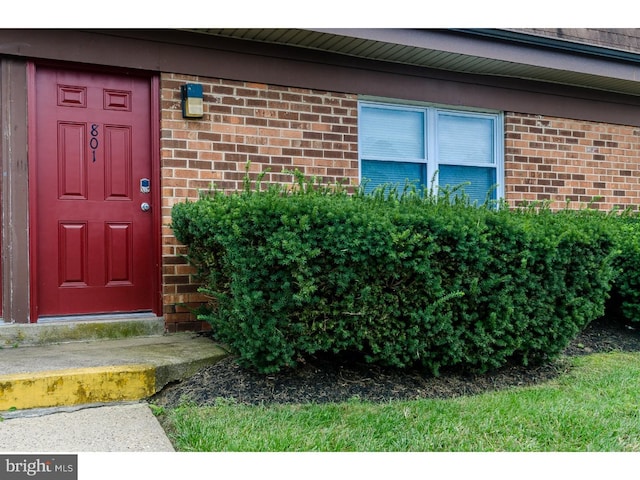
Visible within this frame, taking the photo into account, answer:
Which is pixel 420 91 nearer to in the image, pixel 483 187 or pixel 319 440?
pixel 483 187

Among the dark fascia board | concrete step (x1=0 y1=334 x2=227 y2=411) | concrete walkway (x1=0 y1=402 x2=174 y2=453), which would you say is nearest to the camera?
concrete walkway (x1=0 y1=402 x2=174 y2=453)

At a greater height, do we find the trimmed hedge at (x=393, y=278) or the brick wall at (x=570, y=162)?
the brick wall at (x=570, y=162)

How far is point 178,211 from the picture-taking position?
486 centimetres

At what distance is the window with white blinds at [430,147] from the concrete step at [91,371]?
277 centimetres

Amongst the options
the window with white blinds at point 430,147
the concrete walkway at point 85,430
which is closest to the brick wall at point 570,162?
the window with white blinds at point 430,147

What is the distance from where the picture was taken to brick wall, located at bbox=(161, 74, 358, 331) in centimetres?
534

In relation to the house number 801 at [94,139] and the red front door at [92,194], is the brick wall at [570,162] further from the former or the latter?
the house number 801 at [94,139]

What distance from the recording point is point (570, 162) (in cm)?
739

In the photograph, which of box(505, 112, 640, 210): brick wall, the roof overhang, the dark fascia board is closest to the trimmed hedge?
the roof overhang

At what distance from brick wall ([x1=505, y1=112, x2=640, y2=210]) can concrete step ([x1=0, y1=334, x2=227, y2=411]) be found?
428 cm

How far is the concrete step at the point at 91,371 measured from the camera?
365 centimetres
